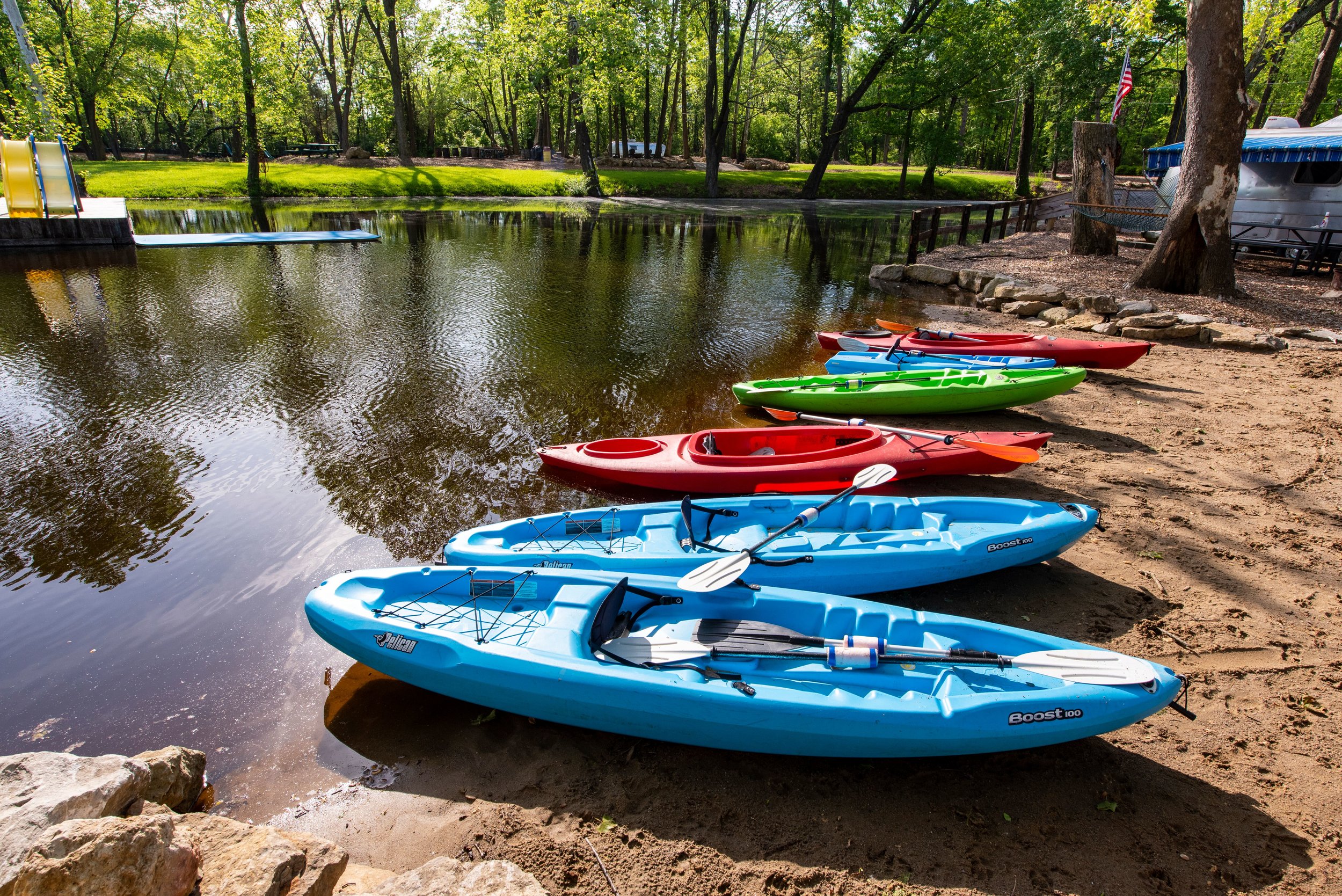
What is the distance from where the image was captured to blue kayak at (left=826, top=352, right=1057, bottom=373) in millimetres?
8148

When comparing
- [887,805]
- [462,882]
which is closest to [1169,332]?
[887,805]

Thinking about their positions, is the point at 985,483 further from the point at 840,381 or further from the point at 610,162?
the point at 610,162

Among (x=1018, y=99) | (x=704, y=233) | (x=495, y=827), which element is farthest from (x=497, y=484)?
(x=1018, y=99)

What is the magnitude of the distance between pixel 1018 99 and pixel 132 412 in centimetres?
3071

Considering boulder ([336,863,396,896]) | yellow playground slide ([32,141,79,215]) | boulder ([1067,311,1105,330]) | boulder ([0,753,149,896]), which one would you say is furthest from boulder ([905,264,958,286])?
yellow playground slide ([32,141,79,215])

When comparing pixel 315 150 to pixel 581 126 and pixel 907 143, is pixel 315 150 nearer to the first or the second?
pixel 581 126

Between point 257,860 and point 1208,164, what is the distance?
13.6 meters

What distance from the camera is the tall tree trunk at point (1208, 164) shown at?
9.95m

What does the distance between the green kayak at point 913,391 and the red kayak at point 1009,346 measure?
113 centimetres

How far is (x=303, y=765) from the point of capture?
3555mm

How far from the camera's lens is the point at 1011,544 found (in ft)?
15.0

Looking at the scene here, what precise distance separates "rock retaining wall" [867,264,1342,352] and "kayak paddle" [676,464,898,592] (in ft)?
25.1

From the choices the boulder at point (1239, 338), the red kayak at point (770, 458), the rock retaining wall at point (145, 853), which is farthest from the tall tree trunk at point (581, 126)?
the rock retaining wall at point (145, 853)

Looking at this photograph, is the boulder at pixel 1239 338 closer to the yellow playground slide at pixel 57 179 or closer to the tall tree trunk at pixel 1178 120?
the tall tree trunk at pixel 1178 120
